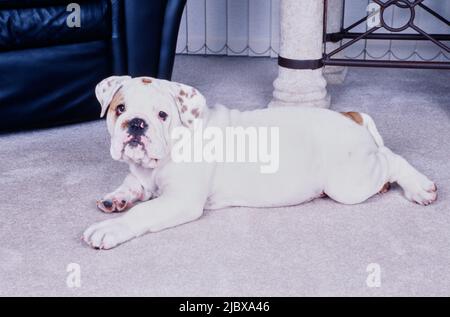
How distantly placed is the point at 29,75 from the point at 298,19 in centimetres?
81

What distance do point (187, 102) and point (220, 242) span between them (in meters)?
0.27

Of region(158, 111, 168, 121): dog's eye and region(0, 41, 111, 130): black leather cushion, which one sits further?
region(0, 41, 111, 130): black leather cushion

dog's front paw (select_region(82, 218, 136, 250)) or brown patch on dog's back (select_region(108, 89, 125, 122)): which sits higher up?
brown patch on dog's back (select_region(108, 89, 125, 122))

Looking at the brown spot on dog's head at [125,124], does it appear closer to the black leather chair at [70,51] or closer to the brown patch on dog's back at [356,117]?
the brown patch on dog's back at [356,117]

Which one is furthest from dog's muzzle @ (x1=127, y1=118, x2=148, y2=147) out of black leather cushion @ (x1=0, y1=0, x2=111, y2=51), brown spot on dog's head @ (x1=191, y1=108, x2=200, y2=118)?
black leather cushion @ (x1=0, y1=0, x2=111, y2=51)

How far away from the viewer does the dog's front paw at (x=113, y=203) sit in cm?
123

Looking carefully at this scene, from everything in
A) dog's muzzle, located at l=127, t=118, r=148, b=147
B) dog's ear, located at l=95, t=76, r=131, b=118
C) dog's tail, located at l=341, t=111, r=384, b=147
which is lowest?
dog's tail, located at l=341, t=111, r=384, b=147

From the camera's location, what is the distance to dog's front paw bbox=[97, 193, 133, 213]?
123 centimetres

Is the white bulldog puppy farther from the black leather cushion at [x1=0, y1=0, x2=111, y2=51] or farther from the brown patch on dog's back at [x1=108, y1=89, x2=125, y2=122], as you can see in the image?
the black leather cushion at [x1=0, y1=0, x2=111, y2=51]

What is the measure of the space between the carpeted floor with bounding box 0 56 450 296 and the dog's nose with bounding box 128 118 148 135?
0.19 meters
